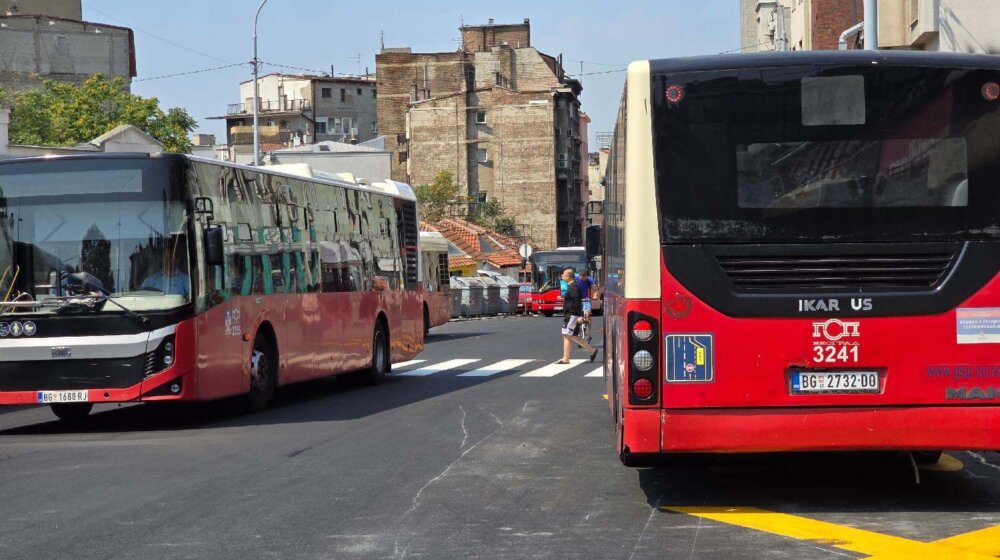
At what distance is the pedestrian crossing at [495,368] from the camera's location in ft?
77.4

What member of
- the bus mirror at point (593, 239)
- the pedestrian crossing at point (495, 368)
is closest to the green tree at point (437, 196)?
the pedestrian crossing at point (495, 368)

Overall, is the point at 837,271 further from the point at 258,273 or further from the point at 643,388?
the point at 258,273

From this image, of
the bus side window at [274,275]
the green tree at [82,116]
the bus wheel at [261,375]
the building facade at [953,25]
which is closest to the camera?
the bus wheel at [261,375]

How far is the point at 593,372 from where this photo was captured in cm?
2355

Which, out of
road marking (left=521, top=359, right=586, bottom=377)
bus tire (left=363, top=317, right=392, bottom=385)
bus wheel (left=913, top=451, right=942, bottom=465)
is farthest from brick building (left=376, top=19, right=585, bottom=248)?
bus wheel (left=913, top=451, right=942, bottom=465)

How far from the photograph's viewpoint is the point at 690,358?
881cm

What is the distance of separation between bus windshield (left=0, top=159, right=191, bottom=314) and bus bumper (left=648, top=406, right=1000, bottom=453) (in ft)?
24.9

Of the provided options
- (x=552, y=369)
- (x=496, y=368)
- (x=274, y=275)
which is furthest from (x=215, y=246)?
(x=496, y=368)

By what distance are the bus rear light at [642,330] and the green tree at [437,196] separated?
91843mm

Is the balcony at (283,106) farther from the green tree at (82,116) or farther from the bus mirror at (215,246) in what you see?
the bus mirror at (215,246)

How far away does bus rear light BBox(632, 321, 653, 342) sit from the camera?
8836mm

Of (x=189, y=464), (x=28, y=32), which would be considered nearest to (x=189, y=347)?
(x=189, y=464)

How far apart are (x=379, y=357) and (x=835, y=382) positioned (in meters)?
14.5

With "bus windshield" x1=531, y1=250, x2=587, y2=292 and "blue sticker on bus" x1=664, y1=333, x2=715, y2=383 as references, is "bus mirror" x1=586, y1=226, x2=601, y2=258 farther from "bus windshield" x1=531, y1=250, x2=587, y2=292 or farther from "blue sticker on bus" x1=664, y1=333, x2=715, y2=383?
"bus windshield" x1=531, y1=250, x2=587, y2=292
